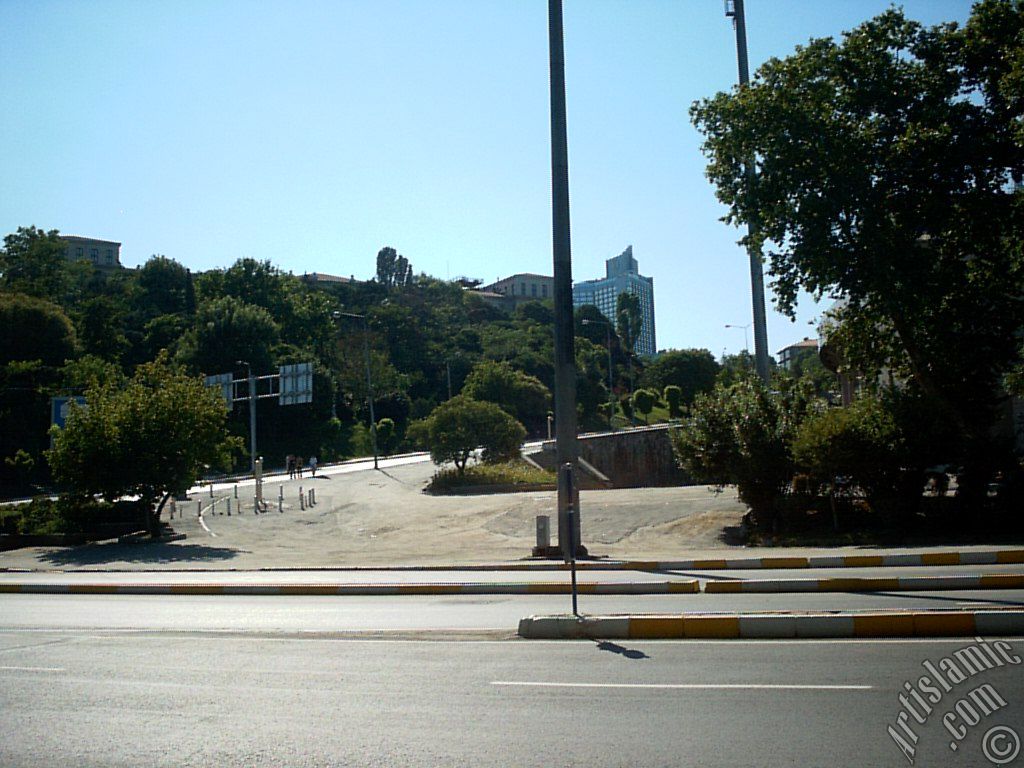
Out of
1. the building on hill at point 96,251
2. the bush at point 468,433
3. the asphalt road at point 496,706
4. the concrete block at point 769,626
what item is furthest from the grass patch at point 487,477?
the building on hill at point 96,251

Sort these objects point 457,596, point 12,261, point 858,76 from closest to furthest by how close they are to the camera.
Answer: point 457,596
point 858,76
point 12,261

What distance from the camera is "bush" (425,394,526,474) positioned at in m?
45.2

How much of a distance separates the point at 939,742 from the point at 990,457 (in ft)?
55.5

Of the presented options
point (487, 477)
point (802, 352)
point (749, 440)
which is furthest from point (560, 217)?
point (802, 352)

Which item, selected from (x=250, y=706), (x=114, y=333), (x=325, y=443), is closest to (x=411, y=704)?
(x=250, y=706)

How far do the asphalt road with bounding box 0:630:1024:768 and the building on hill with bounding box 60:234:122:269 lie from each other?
538 ft

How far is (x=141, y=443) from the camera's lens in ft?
88.2

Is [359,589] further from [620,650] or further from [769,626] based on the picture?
[769,626]

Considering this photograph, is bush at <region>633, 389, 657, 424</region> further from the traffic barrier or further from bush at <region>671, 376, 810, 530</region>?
the traffic barrier

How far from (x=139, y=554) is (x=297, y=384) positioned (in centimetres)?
2049

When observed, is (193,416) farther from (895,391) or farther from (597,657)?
(597,657)

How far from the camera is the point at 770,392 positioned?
24125 mm

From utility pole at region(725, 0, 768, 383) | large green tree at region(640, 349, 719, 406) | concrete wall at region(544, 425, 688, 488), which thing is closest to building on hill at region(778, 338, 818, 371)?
large green tree at region(640, 349, 719, 406)

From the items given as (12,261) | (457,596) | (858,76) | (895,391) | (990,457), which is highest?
(12,261)
